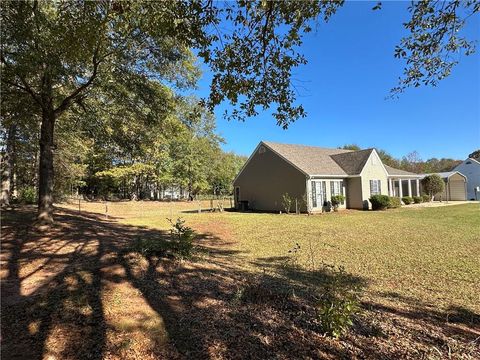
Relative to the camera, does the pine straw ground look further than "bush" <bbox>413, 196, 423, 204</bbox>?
No

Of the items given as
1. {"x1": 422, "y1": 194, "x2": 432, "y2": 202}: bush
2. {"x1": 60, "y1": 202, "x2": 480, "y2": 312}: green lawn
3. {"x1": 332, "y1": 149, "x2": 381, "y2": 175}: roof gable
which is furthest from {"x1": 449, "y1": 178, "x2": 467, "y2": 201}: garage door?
{"x1": 60, "y1": 202, "x2": 480, "y2": 312}: green lawn

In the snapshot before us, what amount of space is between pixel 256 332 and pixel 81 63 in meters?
9.27

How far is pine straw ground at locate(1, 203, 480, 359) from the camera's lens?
324 centimetres

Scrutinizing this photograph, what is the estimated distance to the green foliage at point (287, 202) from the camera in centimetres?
2070

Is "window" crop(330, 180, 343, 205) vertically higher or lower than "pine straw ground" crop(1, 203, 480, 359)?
higher

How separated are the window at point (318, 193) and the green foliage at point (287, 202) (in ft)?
4.97

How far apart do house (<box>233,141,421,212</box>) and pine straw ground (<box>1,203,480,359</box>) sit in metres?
12.9

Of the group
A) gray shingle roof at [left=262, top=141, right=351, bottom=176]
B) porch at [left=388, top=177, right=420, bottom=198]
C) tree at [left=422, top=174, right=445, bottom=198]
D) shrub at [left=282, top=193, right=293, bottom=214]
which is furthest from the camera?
porch at [left=388, top=177, right=420, bottom=198]

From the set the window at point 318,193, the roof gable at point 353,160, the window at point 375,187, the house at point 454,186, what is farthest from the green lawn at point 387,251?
the house at point 454,186

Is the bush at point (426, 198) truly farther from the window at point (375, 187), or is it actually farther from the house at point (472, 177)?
the window at point (375, 187)

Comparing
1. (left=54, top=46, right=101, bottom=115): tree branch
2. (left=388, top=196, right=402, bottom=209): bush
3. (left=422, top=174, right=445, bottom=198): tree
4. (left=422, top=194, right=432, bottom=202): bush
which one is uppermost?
(left=54, top=46, right=101, bottom=115): tree branch

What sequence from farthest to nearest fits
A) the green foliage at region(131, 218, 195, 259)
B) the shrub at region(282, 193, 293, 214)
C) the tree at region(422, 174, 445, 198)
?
the tree at region(422, 174, 445, 198), the shrub at region(282, 193, 293, 214), the green foliage at region(131, 218, 195, 259)

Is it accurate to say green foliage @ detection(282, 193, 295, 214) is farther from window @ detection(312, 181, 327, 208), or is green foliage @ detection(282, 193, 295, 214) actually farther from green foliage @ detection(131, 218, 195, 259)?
green foliage @ detection(131, 218, 195, 259)

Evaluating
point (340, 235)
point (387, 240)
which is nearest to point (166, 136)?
point (340, 235)
